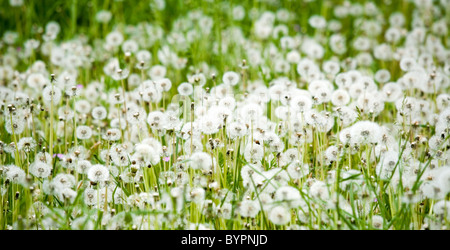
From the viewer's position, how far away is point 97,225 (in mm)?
1593

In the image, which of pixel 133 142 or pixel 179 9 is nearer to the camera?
pixel 133 142

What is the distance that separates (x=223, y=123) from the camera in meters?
1.96

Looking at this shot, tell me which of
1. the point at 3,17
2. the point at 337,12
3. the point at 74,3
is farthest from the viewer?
the point at 337,12

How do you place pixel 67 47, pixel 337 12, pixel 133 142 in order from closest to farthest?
pixel 133 142, pixel 67 47, pixel 337 12

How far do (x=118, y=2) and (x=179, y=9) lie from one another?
0.54 metres

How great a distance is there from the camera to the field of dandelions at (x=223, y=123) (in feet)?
5.47

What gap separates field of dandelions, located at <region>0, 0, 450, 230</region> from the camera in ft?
5.47

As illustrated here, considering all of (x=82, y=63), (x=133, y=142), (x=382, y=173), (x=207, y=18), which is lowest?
(x=382, y=173)

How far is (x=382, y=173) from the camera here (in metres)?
1.85

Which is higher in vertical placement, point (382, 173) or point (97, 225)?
point (382, 173)

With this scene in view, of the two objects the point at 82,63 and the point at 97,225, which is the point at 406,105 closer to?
the point at 97,225

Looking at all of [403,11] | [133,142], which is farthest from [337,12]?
[133,142]
